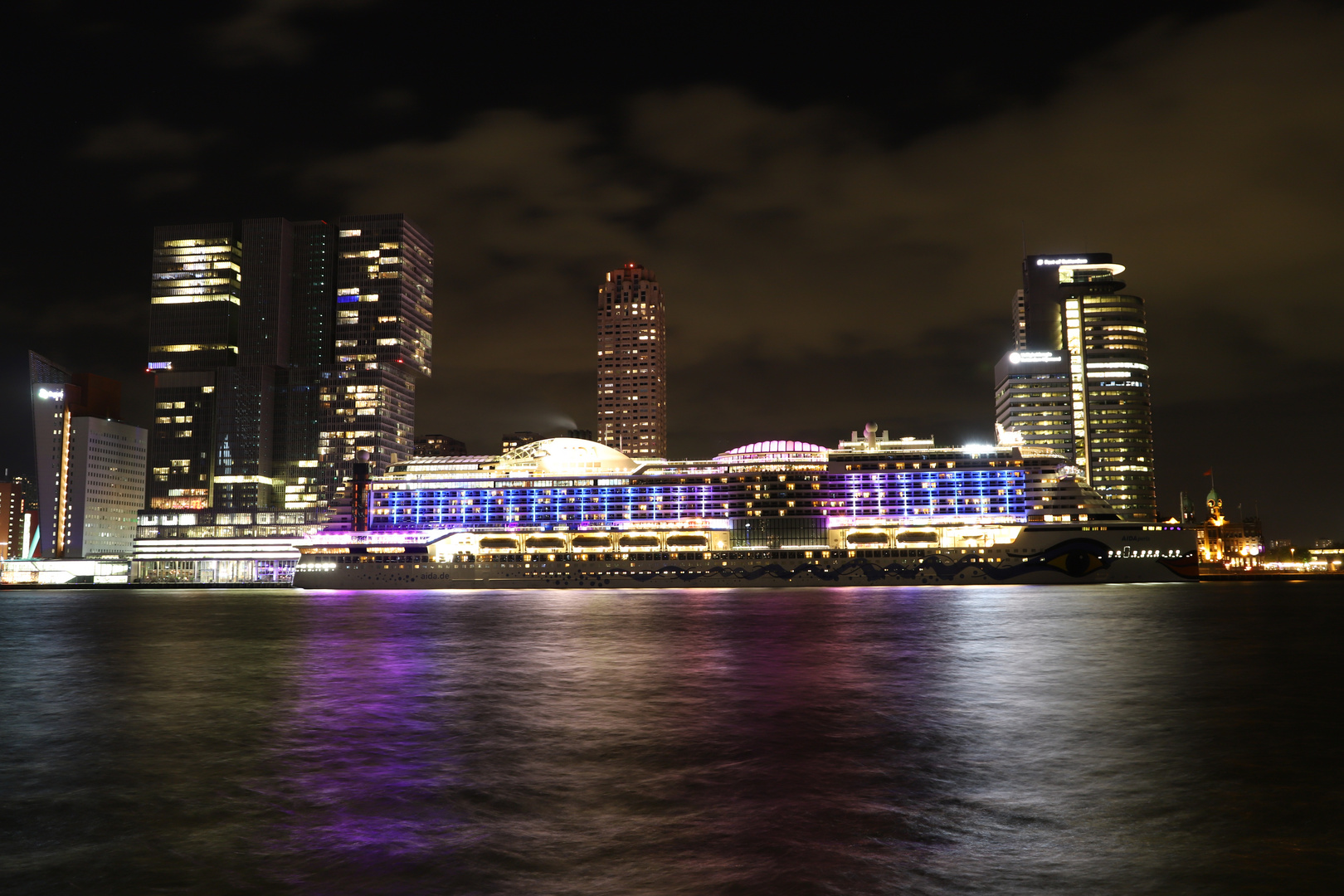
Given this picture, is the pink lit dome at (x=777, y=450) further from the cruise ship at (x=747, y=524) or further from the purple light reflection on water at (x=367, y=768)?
the purple light reflection on water at (x=367, y=768)

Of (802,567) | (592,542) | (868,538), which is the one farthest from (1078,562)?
(592,542)

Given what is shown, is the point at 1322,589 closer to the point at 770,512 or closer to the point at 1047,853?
the point at 770,512

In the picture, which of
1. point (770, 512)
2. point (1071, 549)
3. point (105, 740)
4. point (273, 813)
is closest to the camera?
point (273, 813)

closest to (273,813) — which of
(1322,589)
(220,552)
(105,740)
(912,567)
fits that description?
(105,740)

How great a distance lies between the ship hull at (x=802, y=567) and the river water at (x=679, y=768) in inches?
2538

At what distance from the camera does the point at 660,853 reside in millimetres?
13180

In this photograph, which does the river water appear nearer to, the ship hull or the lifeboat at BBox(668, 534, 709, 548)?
the ship hull

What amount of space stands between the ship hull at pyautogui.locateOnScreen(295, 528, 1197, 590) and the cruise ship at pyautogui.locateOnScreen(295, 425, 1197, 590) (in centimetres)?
20

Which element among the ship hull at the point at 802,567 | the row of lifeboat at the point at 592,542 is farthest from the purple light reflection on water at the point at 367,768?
the row of lifeboat at the point at 592,542

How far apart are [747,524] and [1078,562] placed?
4092 cm

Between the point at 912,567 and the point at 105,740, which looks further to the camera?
the point at 912,567

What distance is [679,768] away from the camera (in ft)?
62.6

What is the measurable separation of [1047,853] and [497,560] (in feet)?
371

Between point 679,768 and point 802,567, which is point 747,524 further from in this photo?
point 679,768
